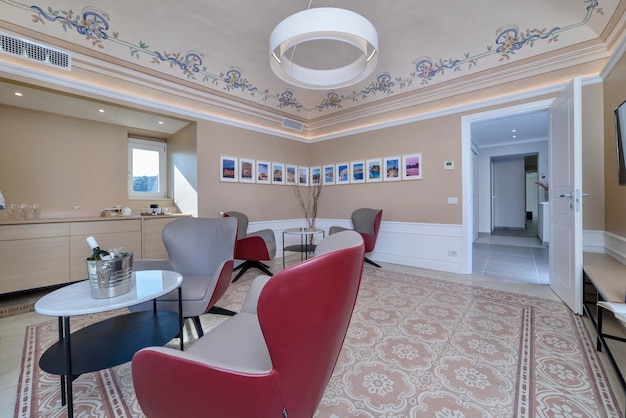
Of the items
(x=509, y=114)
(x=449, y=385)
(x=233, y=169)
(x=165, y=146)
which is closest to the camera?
(x=449, y=385)

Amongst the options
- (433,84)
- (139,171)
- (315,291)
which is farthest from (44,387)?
(433,84)

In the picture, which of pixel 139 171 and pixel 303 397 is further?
pixel 139 171

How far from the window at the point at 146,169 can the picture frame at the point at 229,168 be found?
1.36 metres

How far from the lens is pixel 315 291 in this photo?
2.48 feet

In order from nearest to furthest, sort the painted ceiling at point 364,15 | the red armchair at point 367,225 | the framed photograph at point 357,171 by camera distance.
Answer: the painted ceiling at point 364,15, the red armchair at point 367,225, the framed photograph at point 357,171

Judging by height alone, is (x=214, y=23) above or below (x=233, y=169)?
above

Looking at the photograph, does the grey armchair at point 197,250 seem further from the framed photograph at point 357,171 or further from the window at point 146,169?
the framed photograph at point 357,171

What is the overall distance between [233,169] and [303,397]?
13.8ft

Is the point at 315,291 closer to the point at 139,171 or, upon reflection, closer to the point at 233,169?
the point at 233,169

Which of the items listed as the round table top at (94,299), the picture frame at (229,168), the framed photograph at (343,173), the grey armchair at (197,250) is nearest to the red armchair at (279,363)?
the round table top at (94,299)

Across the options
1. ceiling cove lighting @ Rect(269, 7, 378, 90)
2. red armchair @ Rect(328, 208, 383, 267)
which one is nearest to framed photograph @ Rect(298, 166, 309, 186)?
red armchair @ Rect(328, 208, 383, 267)

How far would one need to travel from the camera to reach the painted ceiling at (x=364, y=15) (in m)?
2.63

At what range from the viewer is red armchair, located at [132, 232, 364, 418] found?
0.72 metres

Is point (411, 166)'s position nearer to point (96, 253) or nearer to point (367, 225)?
point (367, 225)
